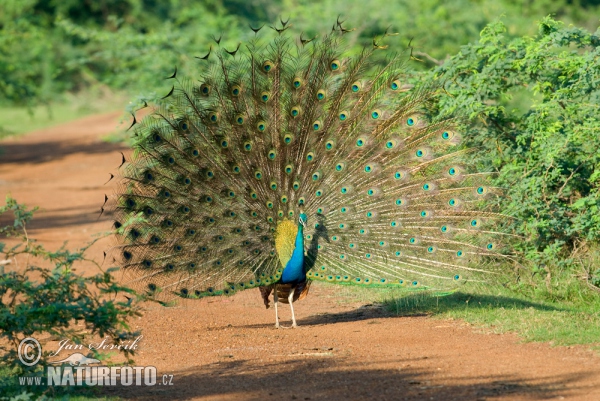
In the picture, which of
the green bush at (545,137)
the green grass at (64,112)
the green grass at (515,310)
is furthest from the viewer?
the green grass at (64,112)

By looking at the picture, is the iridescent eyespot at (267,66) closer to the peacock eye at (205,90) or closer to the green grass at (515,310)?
the peacock eye at (205,90)

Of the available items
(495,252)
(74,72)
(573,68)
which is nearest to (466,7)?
(573,68)

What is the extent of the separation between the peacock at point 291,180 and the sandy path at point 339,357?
532mm

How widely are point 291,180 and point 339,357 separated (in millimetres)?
1859

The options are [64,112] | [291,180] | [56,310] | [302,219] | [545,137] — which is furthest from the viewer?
[64,112]

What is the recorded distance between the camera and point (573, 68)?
8.50m

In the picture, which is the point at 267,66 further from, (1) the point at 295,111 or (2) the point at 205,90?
(2) the point at 205,90

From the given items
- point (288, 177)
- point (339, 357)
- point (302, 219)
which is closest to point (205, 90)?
point (288, 177)

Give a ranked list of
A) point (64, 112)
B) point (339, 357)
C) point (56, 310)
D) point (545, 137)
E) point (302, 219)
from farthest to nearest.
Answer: point (64, 112) → point (545, 137) → point (302, 219) → point (339, 357) → point (56, 310)

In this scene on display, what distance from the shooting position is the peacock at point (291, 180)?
309 inches

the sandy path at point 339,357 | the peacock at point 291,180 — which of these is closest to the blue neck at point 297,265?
the peacock at point 291,180

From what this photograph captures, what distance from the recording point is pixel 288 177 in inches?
314

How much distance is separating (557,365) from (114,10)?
3030 cm

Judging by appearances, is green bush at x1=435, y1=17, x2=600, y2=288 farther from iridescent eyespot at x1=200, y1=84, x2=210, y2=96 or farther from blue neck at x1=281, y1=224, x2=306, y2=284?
iridescent eyespot at x1=200, y1=84, x2=210, y2=96
